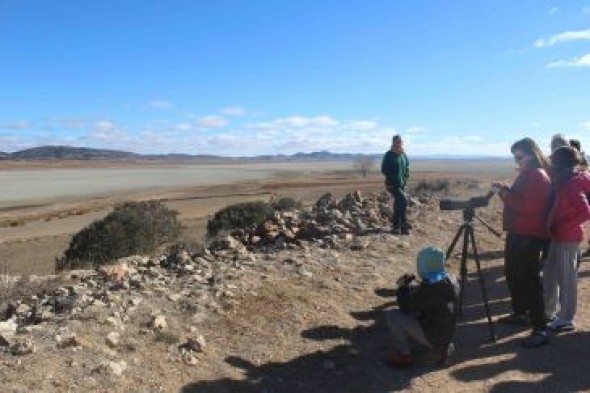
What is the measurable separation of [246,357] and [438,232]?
303 inches

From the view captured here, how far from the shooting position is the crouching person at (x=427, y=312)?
6.46 meters

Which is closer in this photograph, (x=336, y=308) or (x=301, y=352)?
(x=301, y=352)

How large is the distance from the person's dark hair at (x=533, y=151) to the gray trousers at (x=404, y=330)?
197cm

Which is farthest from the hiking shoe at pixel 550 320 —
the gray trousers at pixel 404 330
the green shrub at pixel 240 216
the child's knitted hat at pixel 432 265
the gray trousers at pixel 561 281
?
the green shrub at pixel 240 216

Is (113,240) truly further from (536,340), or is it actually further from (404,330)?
(536,340)

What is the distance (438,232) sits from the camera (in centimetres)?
1380

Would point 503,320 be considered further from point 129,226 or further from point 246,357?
point 129,226

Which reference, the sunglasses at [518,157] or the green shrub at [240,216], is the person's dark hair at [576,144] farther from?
the green shrub at [240,216]

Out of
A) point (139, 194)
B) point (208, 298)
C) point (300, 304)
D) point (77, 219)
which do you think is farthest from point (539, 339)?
point (139, 194)

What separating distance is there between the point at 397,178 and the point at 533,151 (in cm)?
600

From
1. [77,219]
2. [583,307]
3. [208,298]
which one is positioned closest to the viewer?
[208,298]

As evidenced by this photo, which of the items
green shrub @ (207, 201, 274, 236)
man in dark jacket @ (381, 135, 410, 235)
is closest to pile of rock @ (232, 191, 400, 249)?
man in dark jacket @ (381, 135, 410, 235)

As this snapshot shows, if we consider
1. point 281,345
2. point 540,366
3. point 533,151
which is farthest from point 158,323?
point 533,151

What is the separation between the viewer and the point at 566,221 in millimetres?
7188
